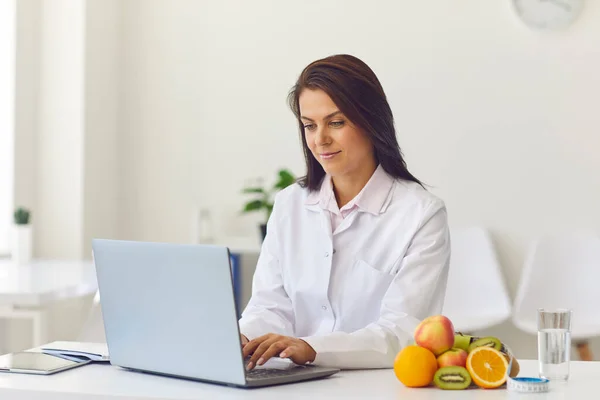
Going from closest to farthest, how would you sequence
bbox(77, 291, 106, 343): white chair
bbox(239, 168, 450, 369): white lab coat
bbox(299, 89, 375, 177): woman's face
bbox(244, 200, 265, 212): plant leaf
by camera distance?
bbox(239, 168, 450, 369): white lab coat < bbox(299, 89, 375, 177): woman's face < bbox(77, 291, 106, 343): white chair < bbox(244, 200, 265, 212): plant leaf

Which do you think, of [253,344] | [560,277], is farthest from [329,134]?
[560,277]

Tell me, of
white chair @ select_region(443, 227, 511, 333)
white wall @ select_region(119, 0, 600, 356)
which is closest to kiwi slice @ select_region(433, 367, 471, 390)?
white chair @ select_region(443, 227, 511, 333)

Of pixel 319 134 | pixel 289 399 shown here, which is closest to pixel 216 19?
pixel 319 134

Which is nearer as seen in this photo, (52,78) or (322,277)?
(322,277)

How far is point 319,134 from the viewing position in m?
1.99

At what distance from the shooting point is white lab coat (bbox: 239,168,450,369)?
1.89m

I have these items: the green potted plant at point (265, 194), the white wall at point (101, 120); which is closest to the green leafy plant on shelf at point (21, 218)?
the white wall at point (101, 120)

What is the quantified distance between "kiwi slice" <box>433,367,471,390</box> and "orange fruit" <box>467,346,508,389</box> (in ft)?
0.04

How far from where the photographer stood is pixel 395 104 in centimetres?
424

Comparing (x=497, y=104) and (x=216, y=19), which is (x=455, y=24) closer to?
(x=497, y=104)

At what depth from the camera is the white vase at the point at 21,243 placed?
3.70 m

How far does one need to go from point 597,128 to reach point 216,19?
6.30 ft

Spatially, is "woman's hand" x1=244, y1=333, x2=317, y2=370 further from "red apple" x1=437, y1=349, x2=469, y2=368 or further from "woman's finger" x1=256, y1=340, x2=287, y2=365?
"red apple" x1=437, y1=349, x2=469, y2=368

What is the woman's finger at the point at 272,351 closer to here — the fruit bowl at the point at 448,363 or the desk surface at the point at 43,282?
the fruit bowl at the point at 448,363
